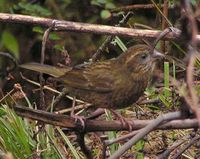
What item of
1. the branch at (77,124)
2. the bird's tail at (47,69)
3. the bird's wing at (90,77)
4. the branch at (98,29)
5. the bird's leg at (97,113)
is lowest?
the bird's leg at (97,113)

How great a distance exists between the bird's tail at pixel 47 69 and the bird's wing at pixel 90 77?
2.0 inches

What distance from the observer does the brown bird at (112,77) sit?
440 centimetres

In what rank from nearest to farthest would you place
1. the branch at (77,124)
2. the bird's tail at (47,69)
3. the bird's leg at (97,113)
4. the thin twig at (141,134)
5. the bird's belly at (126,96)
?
the thin twig at (141,134), the branch at (77,124), the bird's leg at (97,113), the bird's belly at (126,96), the bird's tail at (47,69)

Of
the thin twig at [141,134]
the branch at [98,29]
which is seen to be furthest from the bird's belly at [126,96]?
the thin twig at [141,134]

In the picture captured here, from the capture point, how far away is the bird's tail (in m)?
4.55

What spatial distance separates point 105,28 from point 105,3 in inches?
73.9

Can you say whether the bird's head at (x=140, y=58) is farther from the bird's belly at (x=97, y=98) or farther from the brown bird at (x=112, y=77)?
the bird's belly at (x=97, y=98)

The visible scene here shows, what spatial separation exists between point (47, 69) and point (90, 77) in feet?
1.00

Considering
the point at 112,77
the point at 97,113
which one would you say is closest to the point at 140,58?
the point at 112,77

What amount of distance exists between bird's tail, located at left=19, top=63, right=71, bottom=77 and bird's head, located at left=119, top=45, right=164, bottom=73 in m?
0.42

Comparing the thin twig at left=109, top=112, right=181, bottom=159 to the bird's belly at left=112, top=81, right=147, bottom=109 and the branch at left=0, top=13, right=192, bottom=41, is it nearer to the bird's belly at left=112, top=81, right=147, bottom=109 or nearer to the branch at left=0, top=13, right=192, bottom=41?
the bird's belly at left=112, top=81, right=147, bottom=109

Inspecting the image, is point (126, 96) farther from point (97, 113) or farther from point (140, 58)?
point (140, 58)

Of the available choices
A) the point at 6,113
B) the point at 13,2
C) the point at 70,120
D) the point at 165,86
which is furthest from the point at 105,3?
→ the point at 70,120

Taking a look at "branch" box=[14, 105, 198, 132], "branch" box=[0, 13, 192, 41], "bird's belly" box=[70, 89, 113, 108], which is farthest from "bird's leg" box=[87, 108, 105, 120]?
"branch" box=[0, 13, 192, 41]
